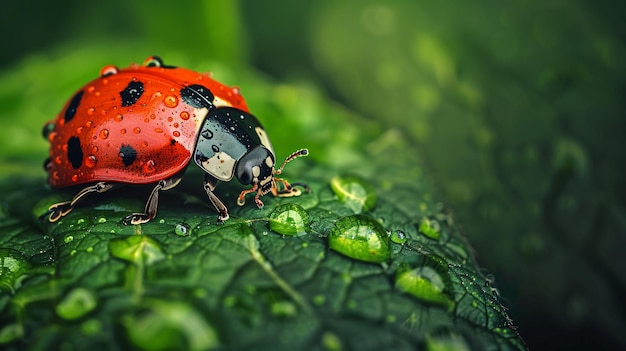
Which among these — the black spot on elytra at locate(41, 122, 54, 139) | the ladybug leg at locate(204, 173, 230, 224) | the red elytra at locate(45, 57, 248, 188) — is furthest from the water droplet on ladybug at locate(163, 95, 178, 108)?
the black spot on elytra at locate(41, 122, 54, 139)

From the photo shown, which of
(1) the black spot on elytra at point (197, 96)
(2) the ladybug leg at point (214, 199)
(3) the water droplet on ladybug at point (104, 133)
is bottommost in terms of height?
(2) the ladybug leg at point (214, 199)

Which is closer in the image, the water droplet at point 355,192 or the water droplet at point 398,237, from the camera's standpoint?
the water droplet at point 398,237

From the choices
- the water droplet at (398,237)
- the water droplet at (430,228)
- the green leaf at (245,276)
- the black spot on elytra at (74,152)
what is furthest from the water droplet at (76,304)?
the water droplet at (430,228)

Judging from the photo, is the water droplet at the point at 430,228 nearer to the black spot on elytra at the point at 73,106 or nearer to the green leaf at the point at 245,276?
the green leaf at the point at 245,276

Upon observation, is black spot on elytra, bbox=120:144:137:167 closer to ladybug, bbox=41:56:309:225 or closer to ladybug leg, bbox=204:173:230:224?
ladybug, bbox=41:56:309:225

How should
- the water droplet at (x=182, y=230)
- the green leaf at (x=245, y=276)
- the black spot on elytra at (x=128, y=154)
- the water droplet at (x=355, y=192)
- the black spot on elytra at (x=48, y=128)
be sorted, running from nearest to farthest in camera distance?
the green leaf at (x=245, y=276), the water droplet at (x=182, y=230), the black spot on elytra at (x=128, y=154), the water droplet at (x=355, y=192), the black spot on elytra at (x=48, y=128)

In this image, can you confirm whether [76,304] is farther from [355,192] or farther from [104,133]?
[355,192]

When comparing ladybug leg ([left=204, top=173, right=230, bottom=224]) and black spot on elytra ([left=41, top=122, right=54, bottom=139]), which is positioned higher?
ladybug leg ([left=204, top=173, right=230, bottom=224])

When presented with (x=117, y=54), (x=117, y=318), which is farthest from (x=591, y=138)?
(x=117, y=54)
